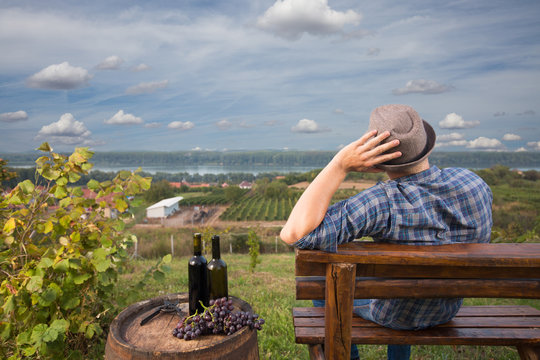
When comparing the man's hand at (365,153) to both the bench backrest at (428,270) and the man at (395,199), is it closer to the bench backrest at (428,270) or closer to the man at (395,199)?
the man at (395,199)

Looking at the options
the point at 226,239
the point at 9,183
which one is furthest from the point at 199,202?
the point at 9,183

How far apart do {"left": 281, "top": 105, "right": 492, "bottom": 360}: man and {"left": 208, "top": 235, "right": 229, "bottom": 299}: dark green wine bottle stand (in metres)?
0.55

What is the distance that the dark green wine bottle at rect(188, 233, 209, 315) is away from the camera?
1.83 m

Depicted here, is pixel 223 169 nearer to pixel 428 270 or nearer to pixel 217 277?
pixel 217 277

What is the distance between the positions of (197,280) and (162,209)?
42061 millimetres

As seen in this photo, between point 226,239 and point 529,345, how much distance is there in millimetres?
18820

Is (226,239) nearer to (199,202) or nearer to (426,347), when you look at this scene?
(426,347)

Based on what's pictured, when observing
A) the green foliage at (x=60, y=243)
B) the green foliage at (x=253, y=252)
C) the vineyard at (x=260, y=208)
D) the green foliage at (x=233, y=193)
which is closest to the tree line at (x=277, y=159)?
the vineyard at (x=260, y=208)

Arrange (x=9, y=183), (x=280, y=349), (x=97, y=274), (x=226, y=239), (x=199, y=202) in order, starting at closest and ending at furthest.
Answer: (x=97, y=274), (x=280, y=349), (x=9, y=183), (x=226, y=239), (x=199, y=202)

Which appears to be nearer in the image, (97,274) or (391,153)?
(391,153)

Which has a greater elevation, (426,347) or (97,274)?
(97,274)

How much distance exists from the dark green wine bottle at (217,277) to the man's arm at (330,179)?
563 millimetres

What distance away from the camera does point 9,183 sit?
3.32m

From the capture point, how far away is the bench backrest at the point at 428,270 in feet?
4.77
